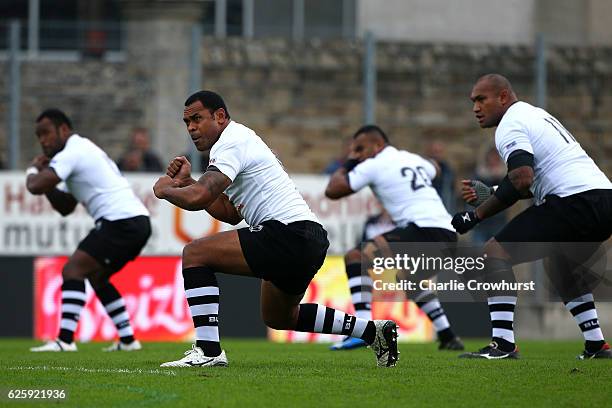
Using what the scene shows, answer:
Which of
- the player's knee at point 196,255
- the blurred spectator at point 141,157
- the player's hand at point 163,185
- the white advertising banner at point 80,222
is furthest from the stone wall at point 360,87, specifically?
the player's hand at point 163,185

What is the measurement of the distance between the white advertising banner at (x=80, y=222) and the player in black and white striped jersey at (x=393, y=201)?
5239mm

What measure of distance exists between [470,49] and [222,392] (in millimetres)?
16166

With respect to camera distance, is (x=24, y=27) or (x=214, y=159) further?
(x=24, y=27)

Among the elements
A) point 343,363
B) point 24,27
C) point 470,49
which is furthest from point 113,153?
point 343,363

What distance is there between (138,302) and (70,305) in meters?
5.30

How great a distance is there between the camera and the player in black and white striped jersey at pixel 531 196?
1148cm

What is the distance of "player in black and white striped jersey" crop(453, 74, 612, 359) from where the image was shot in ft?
37.7

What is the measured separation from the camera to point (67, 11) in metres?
26.3

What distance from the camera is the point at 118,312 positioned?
14461mm

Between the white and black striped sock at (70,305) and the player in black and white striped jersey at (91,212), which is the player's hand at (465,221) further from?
the white and black striped sock at (70,305)

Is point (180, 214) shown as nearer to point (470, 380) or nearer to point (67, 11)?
point (67, 11)

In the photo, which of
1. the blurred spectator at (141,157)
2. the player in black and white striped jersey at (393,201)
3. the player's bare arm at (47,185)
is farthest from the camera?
the blurred spectator at (141,157)

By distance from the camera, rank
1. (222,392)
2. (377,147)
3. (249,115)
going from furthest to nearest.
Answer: (249,115) → (377,147) → (222,392)

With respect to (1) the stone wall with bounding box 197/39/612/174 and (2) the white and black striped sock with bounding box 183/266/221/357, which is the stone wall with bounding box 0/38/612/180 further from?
(2) the white and black striped sock with bounding box 183/266/221/357
